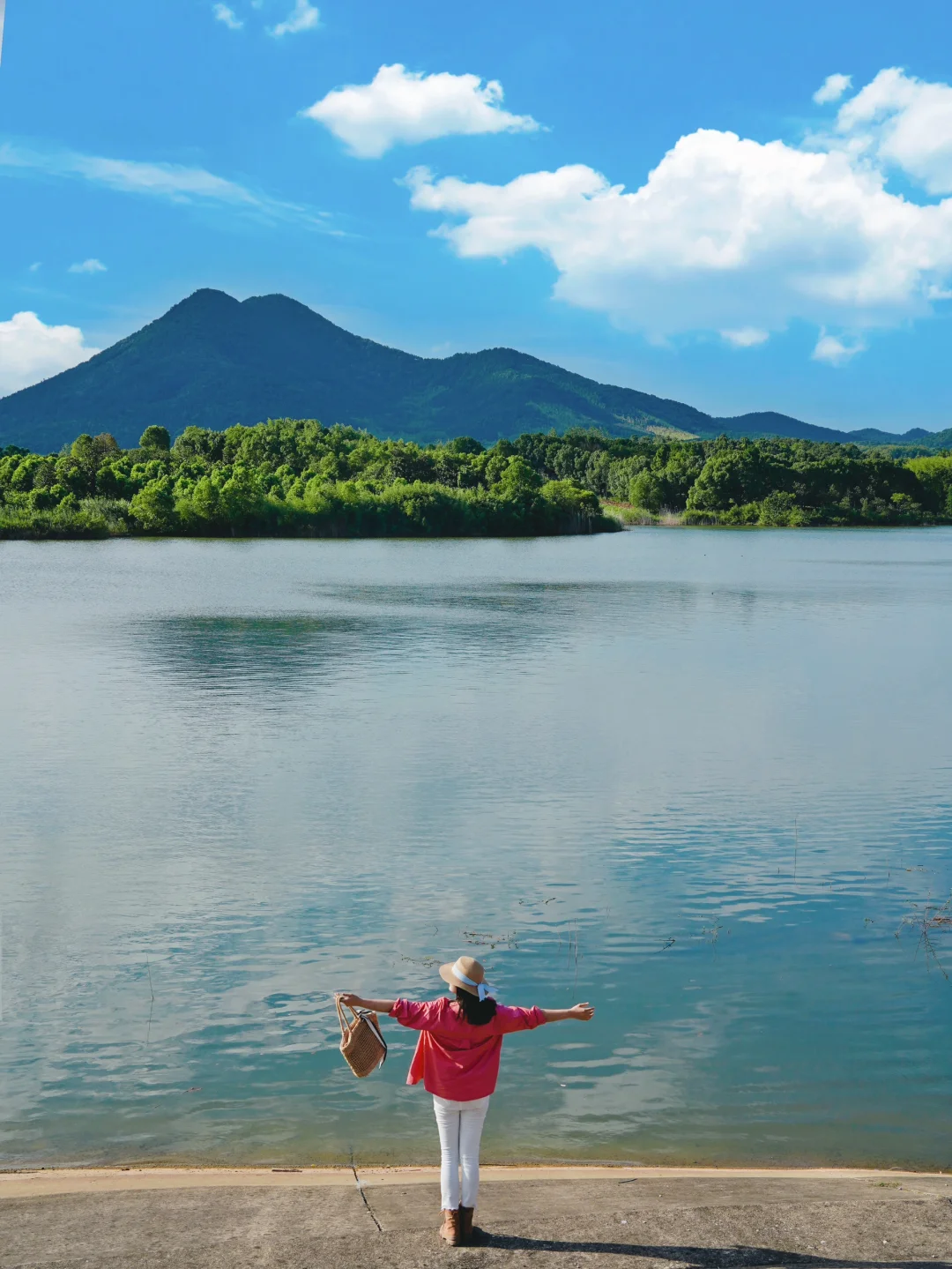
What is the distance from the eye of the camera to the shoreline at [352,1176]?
810 cm

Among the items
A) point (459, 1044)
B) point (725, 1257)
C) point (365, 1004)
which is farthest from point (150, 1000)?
point (725, 1257)

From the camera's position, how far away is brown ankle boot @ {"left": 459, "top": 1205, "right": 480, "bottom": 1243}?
6816 millimetres

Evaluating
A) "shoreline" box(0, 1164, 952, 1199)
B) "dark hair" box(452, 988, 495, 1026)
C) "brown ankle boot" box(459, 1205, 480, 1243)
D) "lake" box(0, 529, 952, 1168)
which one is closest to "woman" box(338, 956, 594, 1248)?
"dark hair" box(452, 988, 495, 1026)

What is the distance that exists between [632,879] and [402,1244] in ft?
32.4

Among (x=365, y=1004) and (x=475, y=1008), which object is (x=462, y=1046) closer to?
(x=475, y=1008)

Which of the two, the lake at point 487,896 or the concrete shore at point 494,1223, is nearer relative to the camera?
the concrete shore at point 494,1223

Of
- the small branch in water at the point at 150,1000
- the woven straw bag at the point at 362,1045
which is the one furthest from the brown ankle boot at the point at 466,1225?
the small branch in water at the point at 150,1000

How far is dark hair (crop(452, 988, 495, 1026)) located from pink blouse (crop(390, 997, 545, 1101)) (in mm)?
27

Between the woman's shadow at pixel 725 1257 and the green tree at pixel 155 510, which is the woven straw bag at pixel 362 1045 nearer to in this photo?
the woman's shadow at pixel 725 1257

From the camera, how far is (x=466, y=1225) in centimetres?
684

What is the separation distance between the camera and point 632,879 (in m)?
16.4

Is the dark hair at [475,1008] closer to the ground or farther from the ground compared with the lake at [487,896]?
farther from the ground

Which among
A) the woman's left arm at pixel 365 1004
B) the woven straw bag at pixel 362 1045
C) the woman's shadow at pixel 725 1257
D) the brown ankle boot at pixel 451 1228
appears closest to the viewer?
the woman's shadow at pixel 725 1257

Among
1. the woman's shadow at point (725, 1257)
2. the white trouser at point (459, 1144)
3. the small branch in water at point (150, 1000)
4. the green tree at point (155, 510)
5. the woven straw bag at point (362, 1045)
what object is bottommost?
the small branch in water at point (150, 1000)
